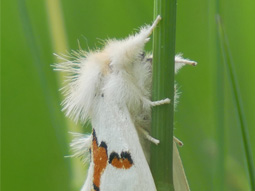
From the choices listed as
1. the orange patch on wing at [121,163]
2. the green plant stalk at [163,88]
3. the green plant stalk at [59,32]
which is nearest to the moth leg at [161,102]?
the green plant stalk at [163,88]

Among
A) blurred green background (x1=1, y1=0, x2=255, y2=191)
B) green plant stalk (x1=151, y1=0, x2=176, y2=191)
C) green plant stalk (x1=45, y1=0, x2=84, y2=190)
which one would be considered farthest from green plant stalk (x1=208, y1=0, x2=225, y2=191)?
green plant stalk (x1=45, y1=0, x2=84, y2=190)

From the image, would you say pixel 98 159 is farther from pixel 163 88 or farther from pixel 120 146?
pixel 163 88

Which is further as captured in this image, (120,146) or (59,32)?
(59,32)

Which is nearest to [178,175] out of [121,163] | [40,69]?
[121,163]

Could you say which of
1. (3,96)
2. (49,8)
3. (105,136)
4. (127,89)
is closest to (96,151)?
(105,136)

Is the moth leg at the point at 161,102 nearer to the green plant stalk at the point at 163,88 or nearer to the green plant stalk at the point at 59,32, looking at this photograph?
the green plant stalk at the point at 163,88

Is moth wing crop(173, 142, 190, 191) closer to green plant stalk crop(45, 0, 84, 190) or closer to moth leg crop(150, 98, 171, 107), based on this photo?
moth leg crop(150, 98, 171, 107)

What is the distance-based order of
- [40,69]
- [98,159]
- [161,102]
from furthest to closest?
[40,69]
[98,159]
[161,102]

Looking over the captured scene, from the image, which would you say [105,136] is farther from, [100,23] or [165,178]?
[100,23]
